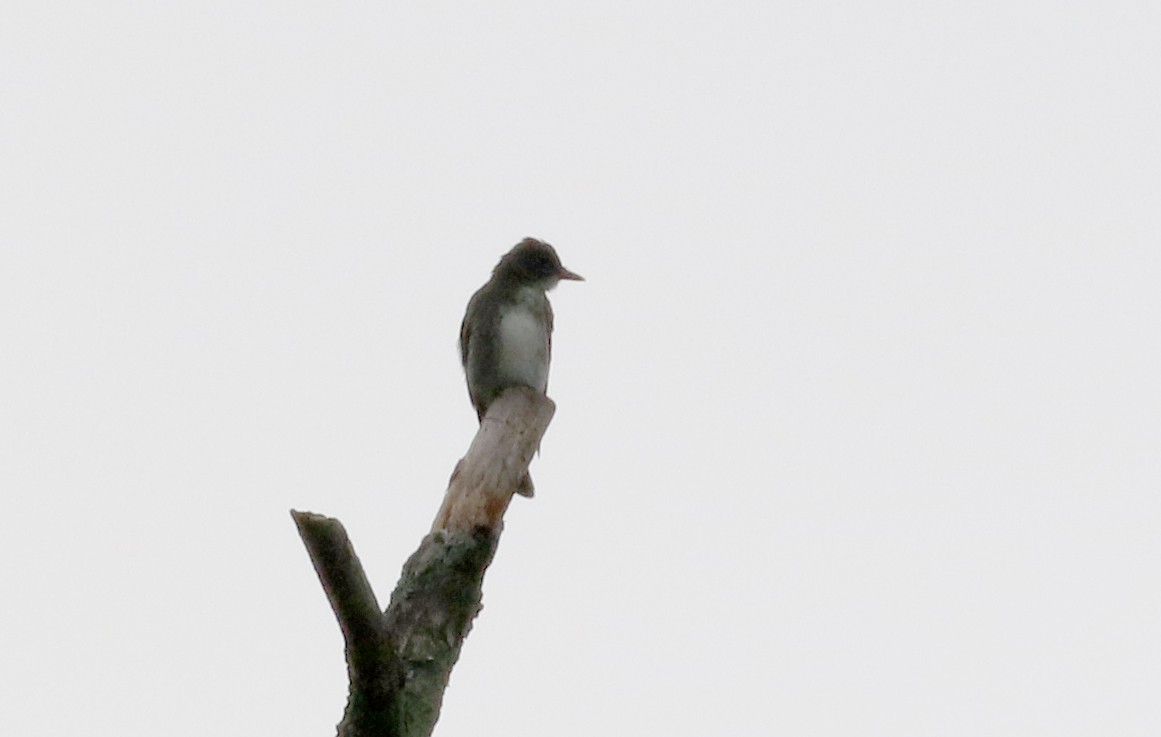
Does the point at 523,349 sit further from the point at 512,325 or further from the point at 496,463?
the point at 496,463

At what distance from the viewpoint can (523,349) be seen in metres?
8.21

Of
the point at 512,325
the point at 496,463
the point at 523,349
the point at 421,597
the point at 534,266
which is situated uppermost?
the point at 534,266

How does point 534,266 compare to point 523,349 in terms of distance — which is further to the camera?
point 534,266

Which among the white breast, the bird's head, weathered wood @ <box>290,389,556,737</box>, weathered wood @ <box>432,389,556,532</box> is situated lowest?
weathered wood @ <box>290,389,556,737</box>

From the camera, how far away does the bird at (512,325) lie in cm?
820

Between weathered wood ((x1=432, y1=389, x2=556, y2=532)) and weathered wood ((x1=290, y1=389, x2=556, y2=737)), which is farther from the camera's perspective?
weathered wood ((x1=432, y1=389, x2=556, y2=532))

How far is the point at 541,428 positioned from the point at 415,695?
1.70 meters

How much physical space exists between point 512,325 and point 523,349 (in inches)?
8.8

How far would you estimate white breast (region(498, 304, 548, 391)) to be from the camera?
8141mm

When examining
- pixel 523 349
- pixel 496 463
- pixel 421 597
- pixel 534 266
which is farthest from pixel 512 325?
pixel 421 597

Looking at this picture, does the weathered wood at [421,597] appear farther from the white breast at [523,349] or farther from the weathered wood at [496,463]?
the white breast at [523,349]

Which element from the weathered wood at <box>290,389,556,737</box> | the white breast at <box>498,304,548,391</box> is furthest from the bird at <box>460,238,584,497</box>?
the weathered wood at <box>290,389,556,737</box>

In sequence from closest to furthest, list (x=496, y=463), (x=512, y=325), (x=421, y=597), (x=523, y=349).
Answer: (x=421, y=597)
(x=496, y=463)
(x=523, y=349)
(x=512, y=325)

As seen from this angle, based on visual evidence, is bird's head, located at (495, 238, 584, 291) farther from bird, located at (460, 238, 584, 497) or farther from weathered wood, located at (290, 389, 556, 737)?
weathered wood, located at (290, 389, 556, 737)
